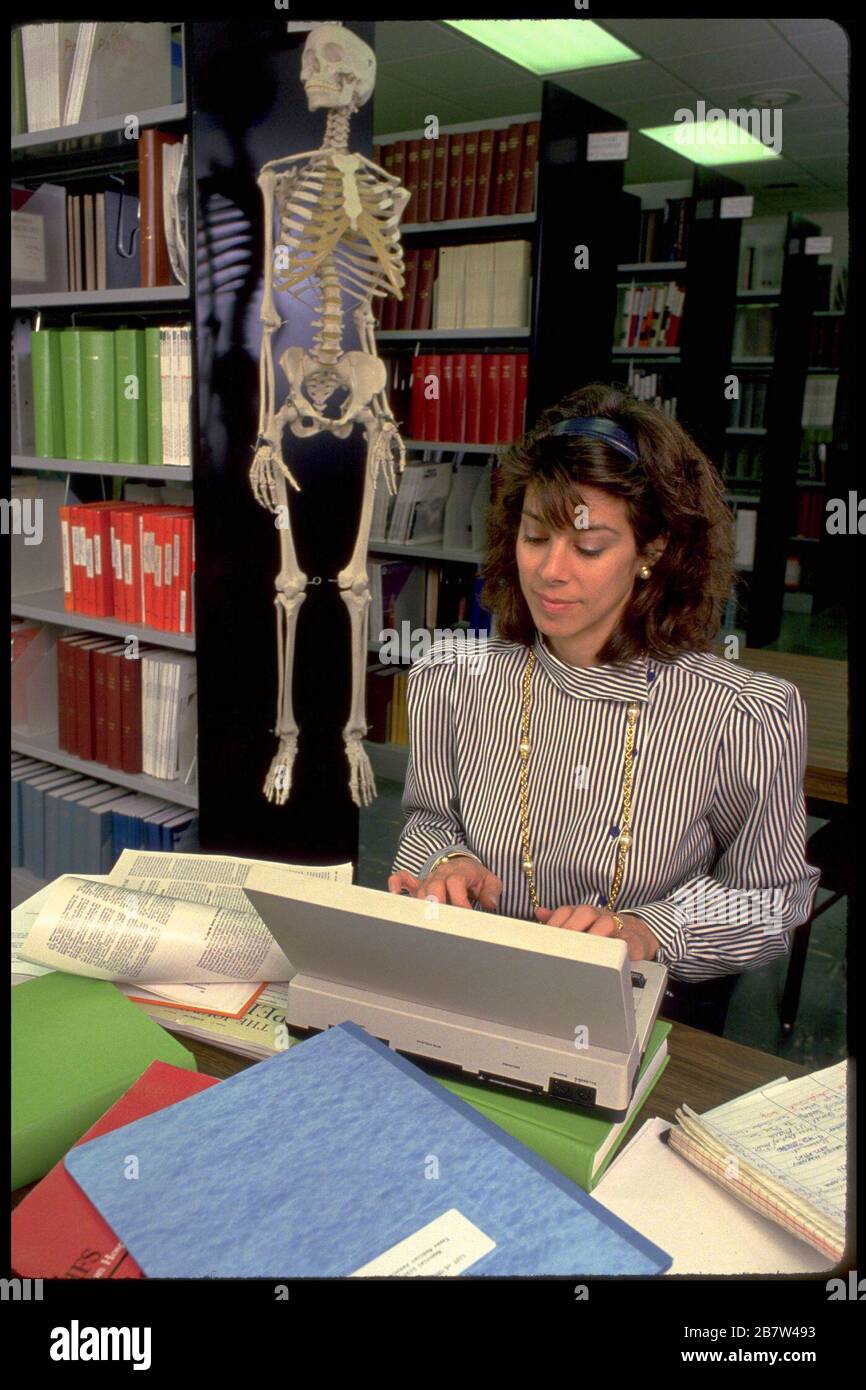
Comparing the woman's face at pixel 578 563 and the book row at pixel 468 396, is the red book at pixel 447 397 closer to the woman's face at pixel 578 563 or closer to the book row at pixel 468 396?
the book row at pixel 468 396

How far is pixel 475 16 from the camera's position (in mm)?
428

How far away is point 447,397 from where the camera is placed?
3.78 m

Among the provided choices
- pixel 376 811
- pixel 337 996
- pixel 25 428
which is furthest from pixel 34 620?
pixel 337 996

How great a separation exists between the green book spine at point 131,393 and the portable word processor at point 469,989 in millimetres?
2048

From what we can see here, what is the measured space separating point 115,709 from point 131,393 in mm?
850

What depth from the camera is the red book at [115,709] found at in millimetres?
2857

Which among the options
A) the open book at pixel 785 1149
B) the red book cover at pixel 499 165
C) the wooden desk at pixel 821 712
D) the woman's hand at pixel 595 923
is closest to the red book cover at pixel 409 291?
the red book cover at pixel 499 165

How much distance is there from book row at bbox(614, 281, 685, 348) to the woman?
4.38 metres

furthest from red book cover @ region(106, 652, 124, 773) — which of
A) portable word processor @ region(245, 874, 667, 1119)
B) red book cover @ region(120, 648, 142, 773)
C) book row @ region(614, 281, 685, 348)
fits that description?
book row @ region(614, 281, 685, 348)

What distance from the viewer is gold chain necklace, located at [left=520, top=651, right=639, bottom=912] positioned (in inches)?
55.2

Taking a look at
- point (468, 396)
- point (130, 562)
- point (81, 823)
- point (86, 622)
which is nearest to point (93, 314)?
point (130, 562)

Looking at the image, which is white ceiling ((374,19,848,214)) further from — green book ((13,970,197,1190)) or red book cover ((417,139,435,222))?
green book ((13,970,197,1190))

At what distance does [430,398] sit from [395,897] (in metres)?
3.31
